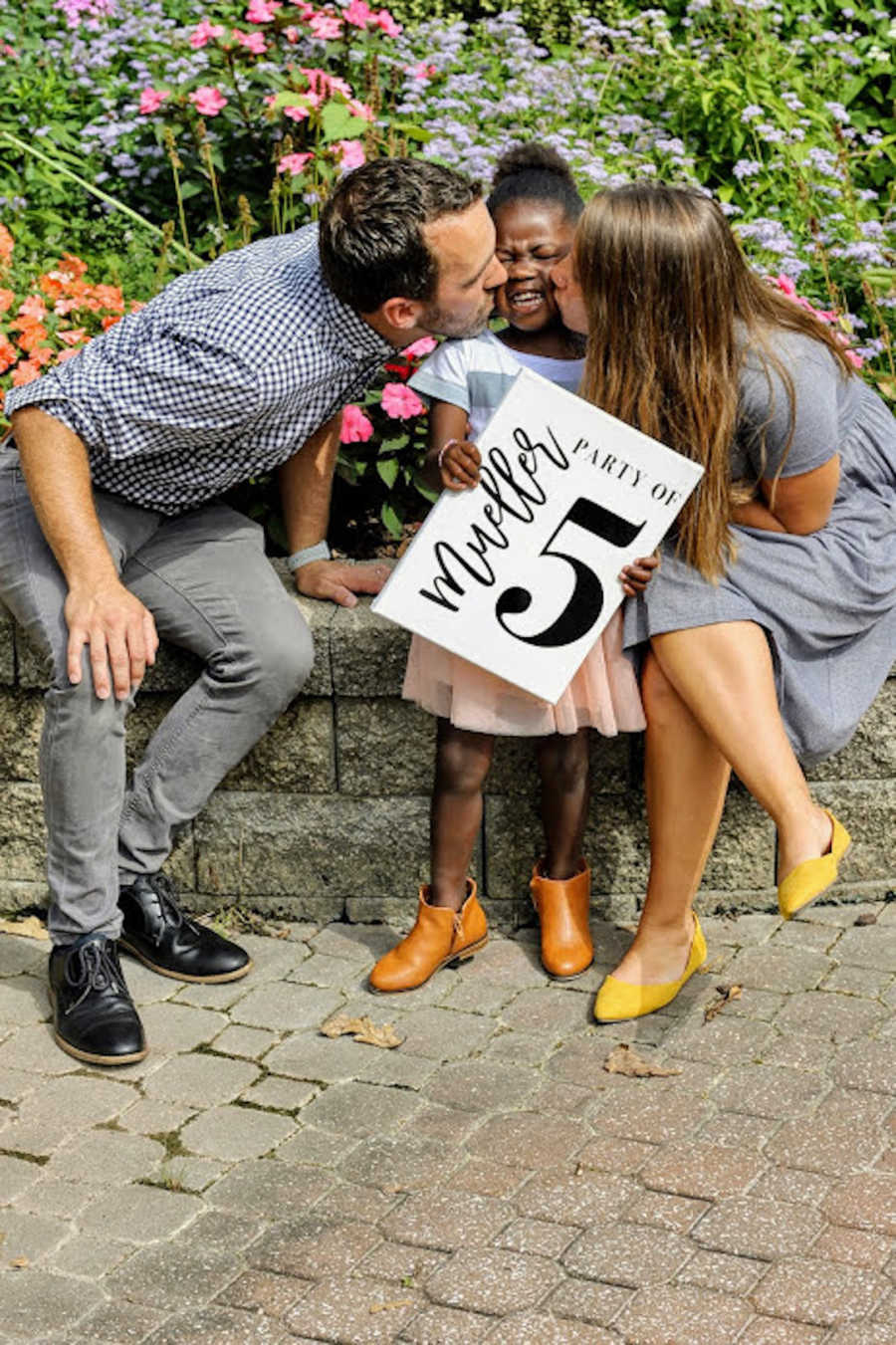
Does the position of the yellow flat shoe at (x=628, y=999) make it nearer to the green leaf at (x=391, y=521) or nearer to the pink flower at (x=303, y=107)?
the green leaf at (x=391, y=521)

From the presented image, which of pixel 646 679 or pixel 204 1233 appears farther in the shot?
pixel 646 679

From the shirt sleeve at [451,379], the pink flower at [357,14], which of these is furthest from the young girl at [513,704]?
the pink flower at [357,14]

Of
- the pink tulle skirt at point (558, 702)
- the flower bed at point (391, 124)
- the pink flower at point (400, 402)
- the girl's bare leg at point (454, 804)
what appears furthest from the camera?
the flower bed at point (391, 124)

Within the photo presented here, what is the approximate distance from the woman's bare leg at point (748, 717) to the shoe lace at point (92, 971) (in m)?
1.22

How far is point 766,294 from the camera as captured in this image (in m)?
3.56

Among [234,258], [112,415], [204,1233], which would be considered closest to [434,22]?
[234,258]

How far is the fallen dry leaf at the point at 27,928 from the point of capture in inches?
162

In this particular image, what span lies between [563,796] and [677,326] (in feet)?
3.29

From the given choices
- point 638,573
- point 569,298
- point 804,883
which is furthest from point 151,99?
point 804,883

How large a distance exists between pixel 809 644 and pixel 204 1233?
1557 mm

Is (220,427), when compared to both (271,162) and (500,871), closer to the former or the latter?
(500,871)

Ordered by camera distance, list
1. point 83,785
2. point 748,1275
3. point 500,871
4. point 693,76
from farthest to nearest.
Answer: point 693,76 < point 500,871 < point 83,785 < point 748,1275

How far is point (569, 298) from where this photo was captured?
3.56 metres

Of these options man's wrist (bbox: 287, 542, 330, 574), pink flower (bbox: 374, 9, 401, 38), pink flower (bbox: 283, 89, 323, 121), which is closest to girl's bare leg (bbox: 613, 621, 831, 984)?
man's wrist (bbox: 287, 542, 330, 574)
